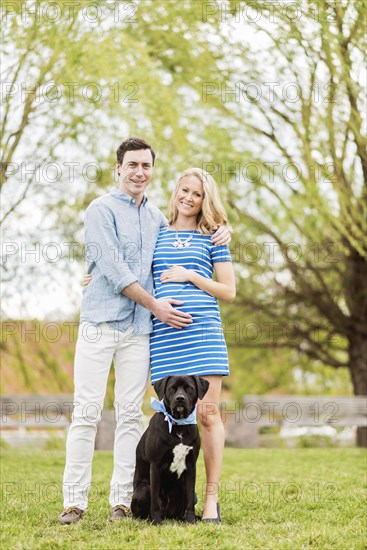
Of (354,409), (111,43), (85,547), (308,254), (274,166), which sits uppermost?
(111,43)

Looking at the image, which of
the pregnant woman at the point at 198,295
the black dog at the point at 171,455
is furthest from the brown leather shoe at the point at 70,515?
the pregnant woman at the point at 198,295

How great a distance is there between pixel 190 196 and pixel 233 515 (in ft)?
6.23

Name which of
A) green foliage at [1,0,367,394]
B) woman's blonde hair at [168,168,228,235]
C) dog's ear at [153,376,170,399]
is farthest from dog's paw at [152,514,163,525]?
green foliage at [1,0,367,394]

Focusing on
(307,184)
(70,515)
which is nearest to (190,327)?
(70,515)

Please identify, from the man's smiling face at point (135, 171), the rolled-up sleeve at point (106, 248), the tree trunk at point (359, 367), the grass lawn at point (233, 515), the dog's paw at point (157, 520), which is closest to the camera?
the grass lawn at point (233, 515)

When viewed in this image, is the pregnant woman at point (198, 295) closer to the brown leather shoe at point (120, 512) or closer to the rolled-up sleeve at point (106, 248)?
the rolled-up sleeve at point (106, 248)

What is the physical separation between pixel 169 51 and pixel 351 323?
539cm

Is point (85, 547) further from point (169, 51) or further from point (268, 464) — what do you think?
point (169, 51)

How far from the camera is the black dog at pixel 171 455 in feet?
13.8

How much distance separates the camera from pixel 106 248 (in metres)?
4.44

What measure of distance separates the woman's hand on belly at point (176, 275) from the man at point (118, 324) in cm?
11

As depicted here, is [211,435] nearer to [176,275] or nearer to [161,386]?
[161,386]

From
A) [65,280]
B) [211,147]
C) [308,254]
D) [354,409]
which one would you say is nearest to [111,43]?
[211,147]

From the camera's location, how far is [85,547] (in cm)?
367
